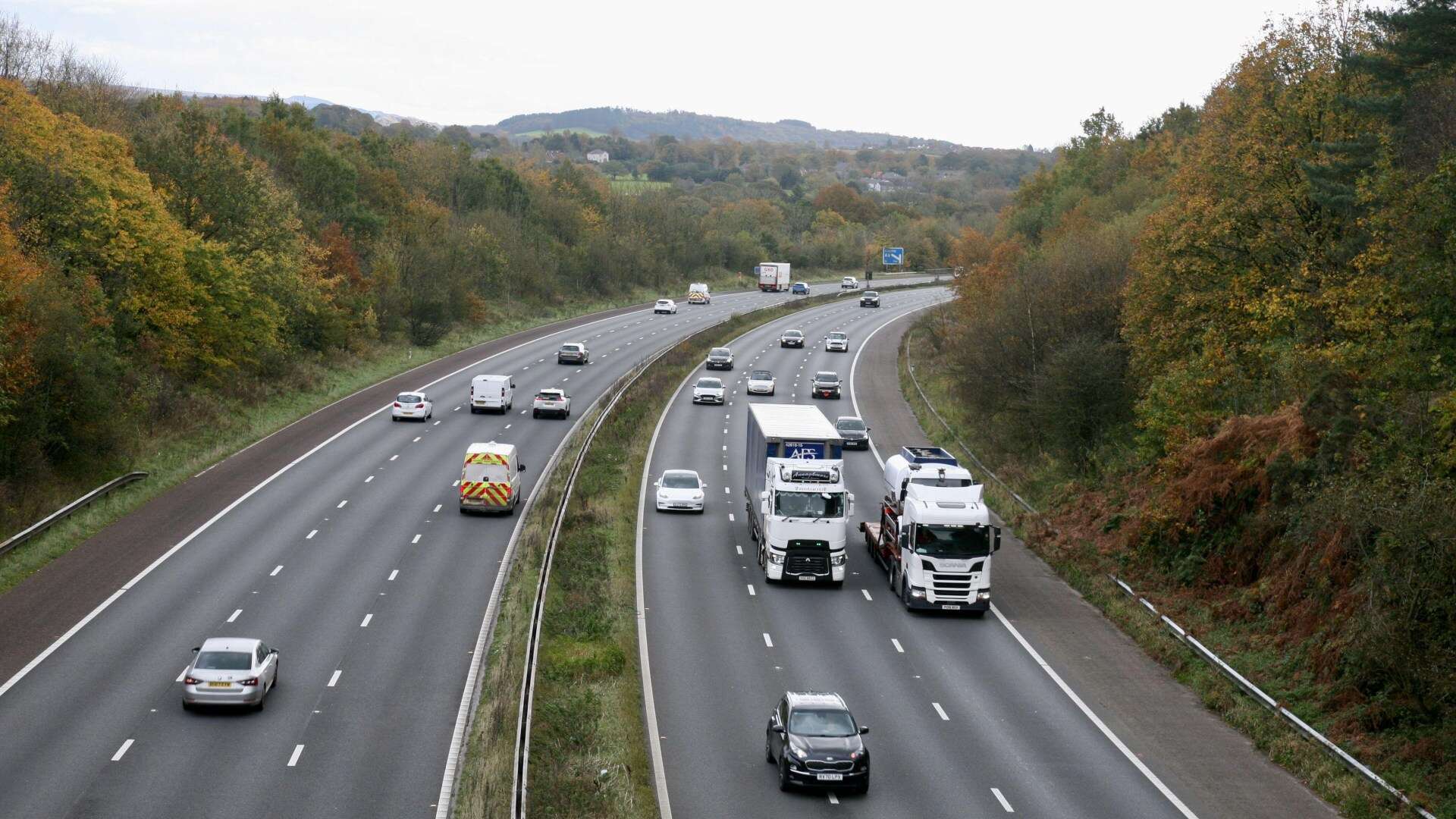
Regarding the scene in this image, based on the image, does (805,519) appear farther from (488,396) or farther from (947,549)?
(488,396)

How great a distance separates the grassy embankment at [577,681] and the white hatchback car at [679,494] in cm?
116

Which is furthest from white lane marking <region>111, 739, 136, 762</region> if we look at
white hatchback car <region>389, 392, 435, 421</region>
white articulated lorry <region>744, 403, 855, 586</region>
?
white hatchback car <region>389, 392, 435, 421</region>

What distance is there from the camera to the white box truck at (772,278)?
5468 inches

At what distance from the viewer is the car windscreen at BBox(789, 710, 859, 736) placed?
2161cm

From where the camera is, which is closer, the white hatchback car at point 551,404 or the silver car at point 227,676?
the silver car at point 227,676

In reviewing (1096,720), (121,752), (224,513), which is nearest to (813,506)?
(1096,720)

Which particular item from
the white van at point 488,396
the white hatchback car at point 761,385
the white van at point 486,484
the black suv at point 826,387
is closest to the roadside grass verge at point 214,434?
the white van at point 488,396

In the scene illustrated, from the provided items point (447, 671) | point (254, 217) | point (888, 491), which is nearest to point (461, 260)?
point (254, 217)

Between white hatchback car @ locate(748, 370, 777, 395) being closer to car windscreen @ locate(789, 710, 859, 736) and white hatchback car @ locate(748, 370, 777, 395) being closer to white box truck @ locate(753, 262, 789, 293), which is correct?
car windscreen @ locate(789, 710, 859, 736)

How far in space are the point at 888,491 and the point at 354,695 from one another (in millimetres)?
18448

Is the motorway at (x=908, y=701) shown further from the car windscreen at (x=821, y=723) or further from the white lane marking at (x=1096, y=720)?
the car windscreen at (x=821, y=723)

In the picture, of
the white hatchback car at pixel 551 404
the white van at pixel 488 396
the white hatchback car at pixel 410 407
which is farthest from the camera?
the white van at pixel 488 396

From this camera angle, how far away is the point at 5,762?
2117 centimetres

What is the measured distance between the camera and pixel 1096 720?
25.8m
